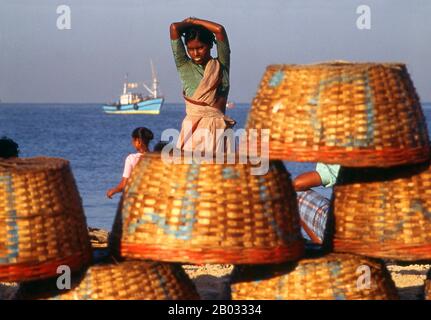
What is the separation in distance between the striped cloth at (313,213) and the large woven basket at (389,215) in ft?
8.01

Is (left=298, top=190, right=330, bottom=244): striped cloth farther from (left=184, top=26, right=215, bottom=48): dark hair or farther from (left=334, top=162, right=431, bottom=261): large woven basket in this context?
(left=334, top=162, right=431, bottom=261): large woven basket

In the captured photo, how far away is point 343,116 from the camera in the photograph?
562 cm

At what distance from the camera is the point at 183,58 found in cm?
695

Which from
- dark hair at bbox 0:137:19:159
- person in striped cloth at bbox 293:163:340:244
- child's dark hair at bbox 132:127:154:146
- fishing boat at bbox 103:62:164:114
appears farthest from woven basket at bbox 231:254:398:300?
fishing boat at bbox 103:62:164:114

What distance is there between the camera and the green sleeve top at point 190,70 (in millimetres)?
6906

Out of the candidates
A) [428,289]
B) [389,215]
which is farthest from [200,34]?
[428,289]

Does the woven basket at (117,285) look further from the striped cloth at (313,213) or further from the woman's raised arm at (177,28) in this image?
the striped cloth at (313,213)

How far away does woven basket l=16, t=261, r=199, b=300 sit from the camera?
17.9 feet

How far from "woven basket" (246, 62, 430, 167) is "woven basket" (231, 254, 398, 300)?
60 centimetres

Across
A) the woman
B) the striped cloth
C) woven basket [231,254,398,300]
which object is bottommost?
the striped cloth

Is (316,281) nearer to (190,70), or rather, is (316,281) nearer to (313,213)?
(190,70)
